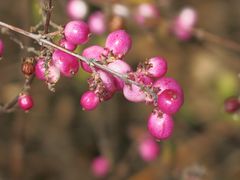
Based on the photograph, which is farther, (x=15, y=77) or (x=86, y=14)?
(x=15, y=77)

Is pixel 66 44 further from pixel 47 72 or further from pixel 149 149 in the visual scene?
pixel 149 149

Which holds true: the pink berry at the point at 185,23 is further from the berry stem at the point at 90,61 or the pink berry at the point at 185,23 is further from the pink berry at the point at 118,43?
the berry stem at the point at 90,61

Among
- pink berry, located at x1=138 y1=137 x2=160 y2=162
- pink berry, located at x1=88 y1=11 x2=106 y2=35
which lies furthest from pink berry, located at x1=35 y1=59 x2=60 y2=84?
pink berry, located at x1=138 y1=137 x2=160 y2=162

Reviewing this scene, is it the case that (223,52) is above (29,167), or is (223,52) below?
above

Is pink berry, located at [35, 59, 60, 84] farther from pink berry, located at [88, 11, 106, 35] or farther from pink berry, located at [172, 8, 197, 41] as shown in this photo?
pink berry, located at [172, 8, 197, 41]

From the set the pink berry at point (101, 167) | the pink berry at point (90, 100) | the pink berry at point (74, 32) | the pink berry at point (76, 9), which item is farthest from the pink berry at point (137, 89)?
the pink berry at point (101, 167)

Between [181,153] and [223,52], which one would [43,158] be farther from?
[223,52]

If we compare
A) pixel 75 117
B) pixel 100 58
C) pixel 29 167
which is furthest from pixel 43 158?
pixel 100 58
